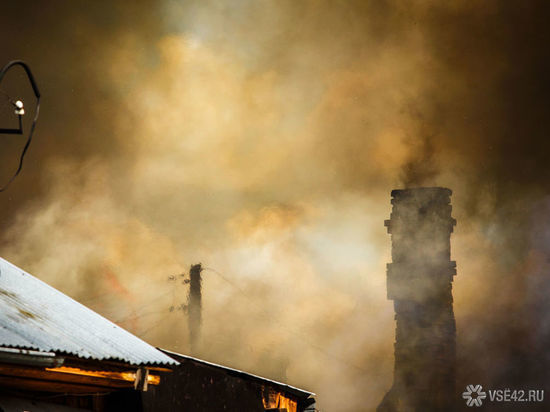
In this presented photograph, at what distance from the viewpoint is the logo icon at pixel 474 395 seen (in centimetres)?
2273

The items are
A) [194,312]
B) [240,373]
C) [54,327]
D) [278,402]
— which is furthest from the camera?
[194,312]

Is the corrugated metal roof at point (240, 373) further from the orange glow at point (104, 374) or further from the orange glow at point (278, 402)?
the orange glow at point (104, 374)

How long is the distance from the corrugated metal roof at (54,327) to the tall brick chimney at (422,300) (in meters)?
16.7

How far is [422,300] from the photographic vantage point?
22.9 m

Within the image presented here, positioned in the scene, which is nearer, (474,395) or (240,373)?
(240,373)

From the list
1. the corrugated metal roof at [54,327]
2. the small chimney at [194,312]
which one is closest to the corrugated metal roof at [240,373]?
the corrugated metal roof at [54,327]

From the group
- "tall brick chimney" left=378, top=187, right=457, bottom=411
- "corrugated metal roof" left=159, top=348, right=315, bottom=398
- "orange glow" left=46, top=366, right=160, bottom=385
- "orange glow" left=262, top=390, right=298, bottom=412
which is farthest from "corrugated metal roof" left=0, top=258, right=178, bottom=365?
"tall brick chimney" left=378, top=187, right=457, bottom=411

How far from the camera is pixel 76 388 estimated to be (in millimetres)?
6609

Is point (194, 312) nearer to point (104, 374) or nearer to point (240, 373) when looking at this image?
point (240, 373)

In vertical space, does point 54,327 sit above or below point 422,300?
below

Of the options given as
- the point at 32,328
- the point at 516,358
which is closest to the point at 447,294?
the point at 516,358

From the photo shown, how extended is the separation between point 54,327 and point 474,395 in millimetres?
20664

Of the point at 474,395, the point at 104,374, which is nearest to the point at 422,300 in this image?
the point at 474,395

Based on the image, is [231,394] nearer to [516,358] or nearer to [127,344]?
[127,344]
